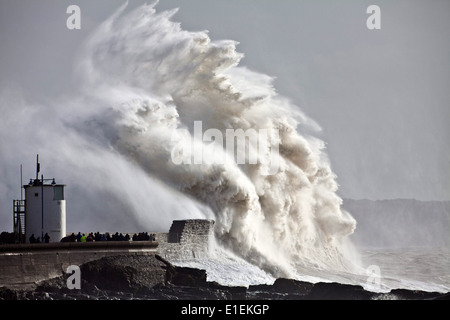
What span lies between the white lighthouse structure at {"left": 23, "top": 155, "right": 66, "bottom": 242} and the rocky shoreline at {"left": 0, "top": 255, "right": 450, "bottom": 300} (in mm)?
1811

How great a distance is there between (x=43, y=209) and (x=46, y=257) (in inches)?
79.3

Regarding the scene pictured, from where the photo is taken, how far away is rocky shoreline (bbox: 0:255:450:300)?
44656mm

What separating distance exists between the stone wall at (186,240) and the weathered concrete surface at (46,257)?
1921 mm

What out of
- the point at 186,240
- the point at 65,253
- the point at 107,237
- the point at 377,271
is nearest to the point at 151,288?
the point at 107,237

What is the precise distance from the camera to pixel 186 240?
49938 mm

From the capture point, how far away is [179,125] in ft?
183

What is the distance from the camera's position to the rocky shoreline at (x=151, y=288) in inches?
1758

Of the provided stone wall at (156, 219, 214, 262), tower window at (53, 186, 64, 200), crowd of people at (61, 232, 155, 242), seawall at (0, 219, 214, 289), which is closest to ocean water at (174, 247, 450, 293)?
stone wall at (156, 219, 214, 262)

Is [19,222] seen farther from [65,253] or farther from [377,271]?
[377,271]

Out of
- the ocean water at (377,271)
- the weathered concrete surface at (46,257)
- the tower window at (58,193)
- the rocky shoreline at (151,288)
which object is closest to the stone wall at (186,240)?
the ocean water at (377,271)

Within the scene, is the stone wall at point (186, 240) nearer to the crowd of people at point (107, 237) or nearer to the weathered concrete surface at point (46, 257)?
the crowd of people at point (107, 237)
